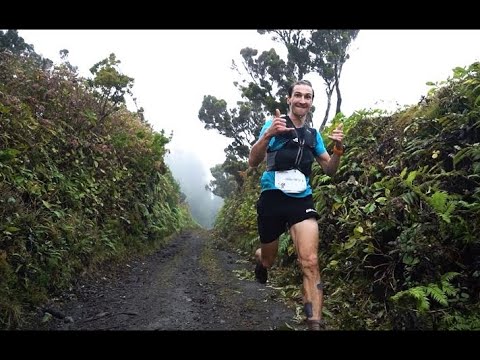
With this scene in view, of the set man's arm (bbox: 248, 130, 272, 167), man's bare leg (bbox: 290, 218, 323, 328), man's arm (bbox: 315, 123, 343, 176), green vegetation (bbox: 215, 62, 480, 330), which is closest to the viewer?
man's bare leg (bbox: 290, 218, 323, 328)

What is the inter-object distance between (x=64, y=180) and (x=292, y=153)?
454 centimetres

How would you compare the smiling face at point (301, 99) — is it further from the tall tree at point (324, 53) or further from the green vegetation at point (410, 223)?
the tall tree at point (324, 53)

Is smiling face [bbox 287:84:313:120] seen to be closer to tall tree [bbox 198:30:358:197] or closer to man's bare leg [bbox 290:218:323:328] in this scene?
man's bare leg [bbox 290:218:323:328]

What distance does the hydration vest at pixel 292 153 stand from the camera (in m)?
4.33

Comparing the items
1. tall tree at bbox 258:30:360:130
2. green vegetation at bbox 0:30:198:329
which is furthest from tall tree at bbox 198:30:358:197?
green vegetation at bbox 0:30:198:329

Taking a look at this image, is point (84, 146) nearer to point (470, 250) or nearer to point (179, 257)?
point (179, 257)

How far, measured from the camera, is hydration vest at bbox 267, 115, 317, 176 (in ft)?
14.2

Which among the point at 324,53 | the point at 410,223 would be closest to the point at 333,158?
the point at 410,223

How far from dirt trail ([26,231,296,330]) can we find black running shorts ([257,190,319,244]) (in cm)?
104

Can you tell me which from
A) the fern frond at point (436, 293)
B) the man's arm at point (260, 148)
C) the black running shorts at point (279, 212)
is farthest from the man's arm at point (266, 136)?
the fern frond at point (436, 293)

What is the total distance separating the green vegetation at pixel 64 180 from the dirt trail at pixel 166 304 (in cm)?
33

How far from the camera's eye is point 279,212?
435 cm
